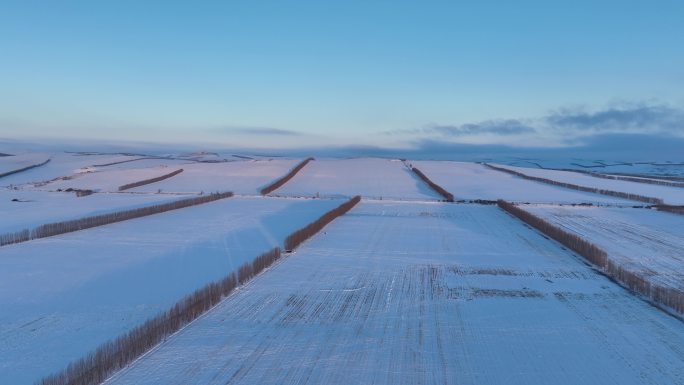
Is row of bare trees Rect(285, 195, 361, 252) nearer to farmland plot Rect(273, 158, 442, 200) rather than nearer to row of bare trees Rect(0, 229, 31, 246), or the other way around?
row of bare trees Rect(0, 229, 31, 246)

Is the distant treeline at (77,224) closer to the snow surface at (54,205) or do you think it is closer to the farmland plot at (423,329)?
the snow surface at (54,205)

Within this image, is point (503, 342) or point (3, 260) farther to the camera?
point (3, 260)

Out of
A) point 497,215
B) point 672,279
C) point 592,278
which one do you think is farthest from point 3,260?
point 497,215

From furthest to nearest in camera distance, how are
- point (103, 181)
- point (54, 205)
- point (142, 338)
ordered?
point (103, 181), point (54, 205), point (142, 338)

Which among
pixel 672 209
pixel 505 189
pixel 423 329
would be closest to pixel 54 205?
pixel 423 329

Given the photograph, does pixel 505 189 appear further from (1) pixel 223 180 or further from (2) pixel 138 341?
(2) pixel 138 341

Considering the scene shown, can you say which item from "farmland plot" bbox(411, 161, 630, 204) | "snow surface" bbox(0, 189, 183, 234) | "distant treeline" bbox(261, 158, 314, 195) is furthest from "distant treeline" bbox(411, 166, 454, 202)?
"snow surface" bbox(0, 189, 183, 234)

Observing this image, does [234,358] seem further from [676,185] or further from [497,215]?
[676,185]
